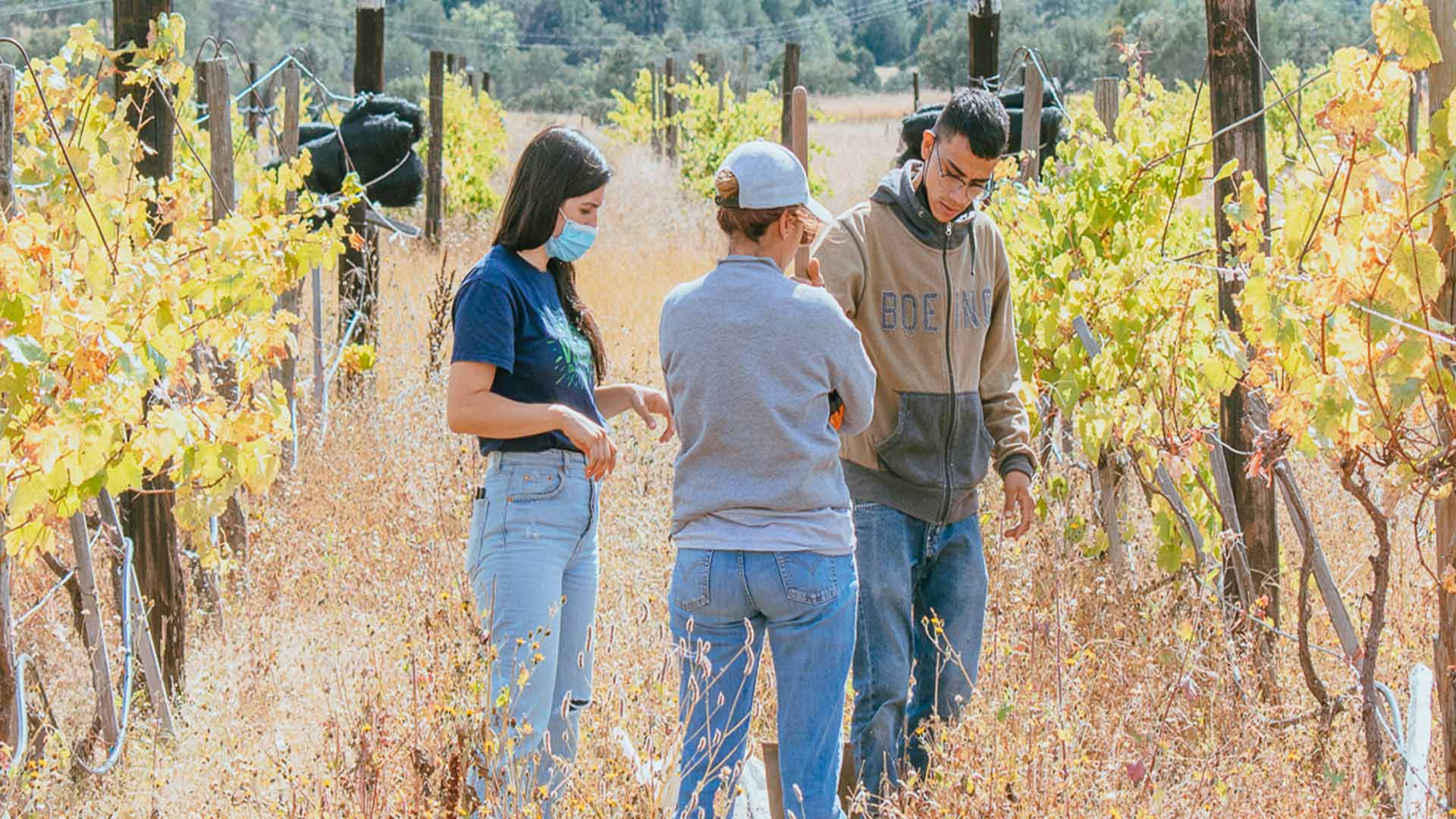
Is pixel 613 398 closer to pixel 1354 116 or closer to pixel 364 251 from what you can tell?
pixel 1354 116

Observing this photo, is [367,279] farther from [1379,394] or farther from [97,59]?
[1379,394]

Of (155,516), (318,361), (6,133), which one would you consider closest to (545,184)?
(6,133)

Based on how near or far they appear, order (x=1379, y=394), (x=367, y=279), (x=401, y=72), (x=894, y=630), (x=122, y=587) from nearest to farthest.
Answer: (x=1379, y=394) < (x=894, y=630) < (x=122, y=587) < (x=367, y=279) < (x=401, y=72)

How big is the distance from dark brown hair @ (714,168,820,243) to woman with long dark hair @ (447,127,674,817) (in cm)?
39

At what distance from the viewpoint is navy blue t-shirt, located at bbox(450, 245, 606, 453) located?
9.51ft

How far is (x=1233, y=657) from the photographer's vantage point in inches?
146

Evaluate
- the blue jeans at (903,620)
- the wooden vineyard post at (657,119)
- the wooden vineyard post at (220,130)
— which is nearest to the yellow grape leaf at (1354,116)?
the blue jeans at (903,620)

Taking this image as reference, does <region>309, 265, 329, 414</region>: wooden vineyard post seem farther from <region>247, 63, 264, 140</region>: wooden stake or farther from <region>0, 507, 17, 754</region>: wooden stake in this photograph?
<region>0, 507, 17, 754</region>: wooden stake

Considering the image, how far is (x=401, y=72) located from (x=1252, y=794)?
6121 cm

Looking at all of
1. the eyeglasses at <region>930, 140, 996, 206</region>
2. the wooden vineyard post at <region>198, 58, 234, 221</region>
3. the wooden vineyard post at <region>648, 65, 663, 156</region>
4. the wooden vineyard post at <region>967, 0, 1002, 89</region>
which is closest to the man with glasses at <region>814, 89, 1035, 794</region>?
the eyeglasses at <region>930, 140, 996, 206</region>

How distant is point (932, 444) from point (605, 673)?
46.9 inches

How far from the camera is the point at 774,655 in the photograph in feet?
9.18

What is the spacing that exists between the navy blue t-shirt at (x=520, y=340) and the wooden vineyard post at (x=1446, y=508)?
158cm

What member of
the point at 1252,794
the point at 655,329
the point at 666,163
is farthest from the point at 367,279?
the point at 666,163
